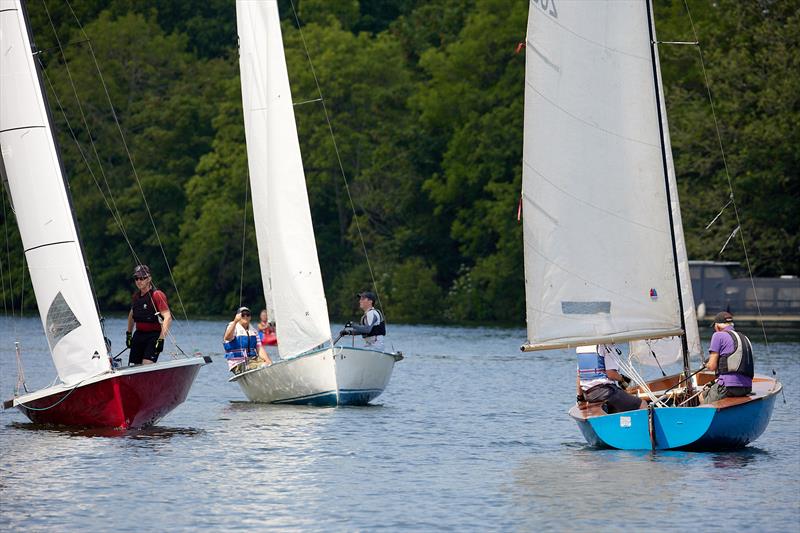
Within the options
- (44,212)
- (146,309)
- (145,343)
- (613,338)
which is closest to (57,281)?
(44,212)

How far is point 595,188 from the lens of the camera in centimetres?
2378

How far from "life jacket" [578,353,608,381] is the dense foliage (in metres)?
46.9

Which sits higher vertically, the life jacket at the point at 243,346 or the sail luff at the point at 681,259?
the sail luff at the point at 681,259

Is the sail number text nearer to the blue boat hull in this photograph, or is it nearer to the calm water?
the blue boat hull

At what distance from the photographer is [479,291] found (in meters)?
83.2

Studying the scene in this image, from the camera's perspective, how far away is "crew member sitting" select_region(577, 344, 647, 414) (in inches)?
913

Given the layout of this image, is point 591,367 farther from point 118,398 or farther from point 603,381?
point 118,398

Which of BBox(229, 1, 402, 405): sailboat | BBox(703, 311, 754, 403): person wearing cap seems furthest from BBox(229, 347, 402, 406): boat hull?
BBox(703, 311, 754, 403): person wearing cap

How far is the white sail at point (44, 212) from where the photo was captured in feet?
82.5

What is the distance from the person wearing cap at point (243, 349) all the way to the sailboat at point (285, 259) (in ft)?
1.19

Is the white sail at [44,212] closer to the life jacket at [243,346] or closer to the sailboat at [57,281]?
the sailboat at [57,281]

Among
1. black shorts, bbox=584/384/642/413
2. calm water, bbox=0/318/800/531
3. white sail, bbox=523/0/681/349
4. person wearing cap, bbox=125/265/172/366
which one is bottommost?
calm water, bbox=0/318/800/531

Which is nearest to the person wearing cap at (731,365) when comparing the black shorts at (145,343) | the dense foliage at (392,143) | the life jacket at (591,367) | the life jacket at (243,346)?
the life jacket at (591,367)

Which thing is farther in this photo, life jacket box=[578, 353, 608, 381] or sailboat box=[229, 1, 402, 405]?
sailboat box=[229, 1, 402, 405]
